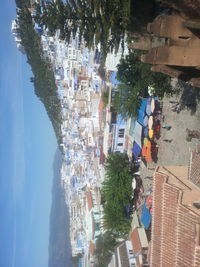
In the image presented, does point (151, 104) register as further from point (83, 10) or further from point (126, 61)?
point (83, 10)

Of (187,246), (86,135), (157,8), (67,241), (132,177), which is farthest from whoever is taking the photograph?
(67,241)

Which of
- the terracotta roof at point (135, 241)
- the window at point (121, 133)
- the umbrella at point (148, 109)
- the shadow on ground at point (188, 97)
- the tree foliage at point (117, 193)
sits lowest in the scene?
the terracotta roof at point (135, 241)

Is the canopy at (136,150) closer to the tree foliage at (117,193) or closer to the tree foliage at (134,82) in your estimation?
the tree foliage at (117,193)

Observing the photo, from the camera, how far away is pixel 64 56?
64000 mm

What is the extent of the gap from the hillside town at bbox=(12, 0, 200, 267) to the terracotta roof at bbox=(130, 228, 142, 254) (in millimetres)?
94

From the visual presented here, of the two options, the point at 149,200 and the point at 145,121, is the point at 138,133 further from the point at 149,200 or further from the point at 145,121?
the point at 149,200

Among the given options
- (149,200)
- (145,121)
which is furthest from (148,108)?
(149,200)

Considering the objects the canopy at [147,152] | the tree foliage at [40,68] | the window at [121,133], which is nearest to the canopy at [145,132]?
the canopy at [147,152]

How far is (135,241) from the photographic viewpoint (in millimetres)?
30500

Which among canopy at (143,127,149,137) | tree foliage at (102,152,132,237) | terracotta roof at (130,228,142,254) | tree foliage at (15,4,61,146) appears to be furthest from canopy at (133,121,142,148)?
tree foliage at (15,4,61,146)

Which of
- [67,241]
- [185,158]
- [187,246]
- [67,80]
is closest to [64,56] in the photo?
[67,80]

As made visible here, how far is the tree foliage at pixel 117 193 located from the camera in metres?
32.0

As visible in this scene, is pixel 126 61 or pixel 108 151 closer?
pixel 126 61

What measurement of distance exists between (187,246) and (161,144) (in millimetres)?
17900
